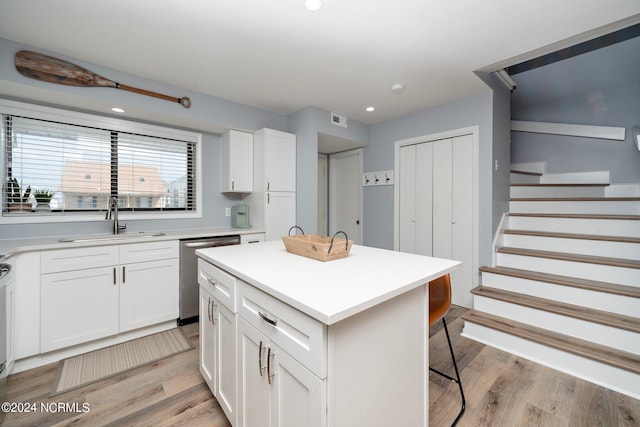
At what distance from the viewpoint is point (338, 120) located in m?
3.54

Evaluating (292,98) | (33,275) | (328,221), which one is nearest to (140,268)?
(33,275)

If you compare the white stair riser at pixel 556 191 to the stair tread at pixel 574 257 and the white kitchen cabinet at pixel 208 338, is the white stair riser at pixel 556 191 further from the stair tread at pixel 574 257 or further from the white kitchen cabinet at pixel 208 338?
the white kitchen cabinet at pixel 208 338

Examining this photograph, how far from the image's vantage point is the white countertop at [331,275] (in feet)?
2.68

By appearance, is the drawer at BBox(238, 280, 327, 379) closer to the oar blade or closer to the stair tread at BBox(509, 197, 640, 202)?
the oar blade

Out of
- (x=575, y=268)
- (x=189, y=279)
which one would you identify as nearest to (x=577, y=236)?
(x=575, y=268)

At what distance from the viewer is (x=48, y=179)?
7.80 feet

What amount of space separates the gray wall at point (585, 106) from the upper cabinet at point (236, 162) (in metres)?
4.16

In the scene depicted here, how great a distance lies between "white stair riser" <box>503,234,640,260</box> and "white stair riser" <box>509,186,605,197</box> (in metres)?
0.87

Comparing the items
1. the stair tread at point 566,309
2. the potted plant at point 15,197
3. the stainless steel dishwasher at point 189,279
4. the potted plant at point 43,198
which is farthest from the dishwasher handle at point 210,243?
the stair tread at point 566,309

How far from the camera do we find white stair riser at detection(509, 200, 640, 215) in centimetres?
272

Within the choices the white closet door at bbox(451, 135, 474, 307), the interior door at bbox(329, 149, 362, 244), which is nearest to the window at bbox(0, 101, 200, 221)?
the interior door at bbox(329, 149, 362, 244)

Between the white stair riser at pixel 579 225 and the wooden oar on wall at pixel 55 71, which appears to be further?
the white stair riser at pixel 579 225

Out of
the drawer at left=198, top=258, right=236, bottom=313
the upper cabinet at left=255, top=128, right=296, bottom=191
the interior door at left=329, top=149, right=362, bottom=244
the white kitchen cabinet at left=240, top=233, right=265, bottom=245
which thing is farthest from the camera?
the interior door at left=329, top=149, right=362, bottom=244

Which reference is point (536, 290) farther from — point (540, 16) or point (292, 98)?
point (292, 98)
